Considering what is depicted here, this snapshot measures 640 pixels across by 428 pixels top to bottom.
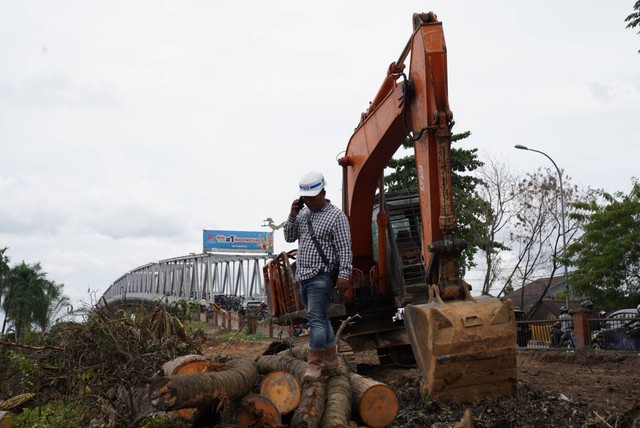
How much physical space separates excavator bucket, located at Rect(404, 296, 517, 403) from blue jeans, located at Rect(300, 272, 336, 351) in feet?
2.66

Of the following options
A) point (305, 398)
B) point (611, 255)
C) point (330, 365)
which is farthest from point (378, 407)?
point (611, 255)

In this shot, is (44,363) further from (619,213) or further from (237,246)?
(237,246)

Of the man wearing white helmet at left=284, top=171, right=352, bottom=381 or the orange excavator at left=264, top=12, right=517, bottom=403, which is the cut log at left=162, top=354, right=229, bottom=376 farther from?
the orange excavator at left=264, top=12, right=517, bottom=403

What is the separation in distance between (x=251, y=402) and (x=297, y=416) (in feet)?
1.27

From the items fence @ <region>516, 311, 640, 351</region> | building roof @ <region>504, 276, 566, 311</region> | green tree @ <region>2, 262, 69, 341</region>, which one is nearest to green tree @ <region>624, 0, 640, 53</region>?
fence @ <region>516, 311, 640, 351</region>

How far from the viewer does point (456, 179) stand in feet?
99.3

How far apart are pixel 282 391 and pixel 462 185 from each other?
2564cm

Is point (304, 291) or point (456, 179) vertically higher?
point (456, 179)

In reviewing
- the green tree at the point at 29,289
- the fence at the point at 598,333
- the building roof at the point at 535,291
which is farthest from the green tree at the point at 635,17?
the green tree at the point at 29,289

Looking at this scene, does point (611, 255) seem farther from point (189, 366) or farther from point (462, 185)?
point (189, 366)

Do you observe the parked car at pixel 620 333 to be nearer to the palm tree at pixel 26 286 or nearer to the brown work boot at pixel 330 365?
the brown work boot at pixel 330 365

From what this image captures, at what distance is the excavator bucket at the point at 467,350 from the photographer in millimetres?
5910

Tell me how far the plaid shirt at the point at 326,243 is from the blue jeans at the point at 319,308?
7cm

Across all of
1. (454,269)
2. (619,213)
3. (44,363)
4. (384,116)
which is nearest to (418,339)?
(454,269)
